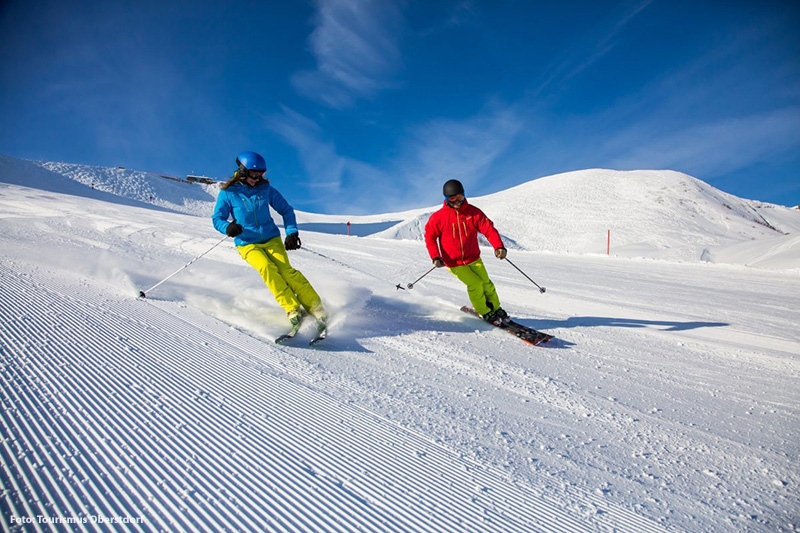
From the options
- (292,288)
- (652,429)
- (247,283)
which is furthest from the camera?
(247,283)

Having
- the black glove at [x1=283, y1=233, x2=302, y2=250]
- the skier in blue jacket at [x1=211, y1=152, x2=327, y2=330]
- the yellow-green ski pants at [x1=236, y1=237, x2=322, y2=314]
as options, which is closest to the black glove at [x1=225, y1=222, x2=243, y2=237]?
the skier in blue jacket at [x1=211, y1=152, x2=327, y2=330]

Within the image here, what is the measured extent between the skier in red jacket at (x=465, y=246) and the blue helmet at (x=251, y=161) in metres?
2.10

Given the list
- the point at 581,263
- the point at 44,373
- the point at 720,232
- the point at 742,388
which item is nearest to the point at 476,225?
the point at 742,388

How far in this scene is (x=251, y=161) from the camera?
426 cm

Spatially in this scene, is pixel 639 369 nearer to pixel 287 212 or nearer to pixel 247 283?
pixel 287 212

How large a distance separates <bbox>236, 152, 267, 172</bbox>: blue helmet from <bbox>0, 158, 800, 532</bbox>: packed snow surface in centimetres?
170

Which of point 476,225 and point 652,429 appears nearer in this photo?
point 652,429

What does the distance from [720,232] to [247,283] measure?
38287mm

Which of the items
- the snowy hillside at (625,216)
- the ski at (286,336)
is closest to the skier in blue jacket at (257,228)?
the ski at (286,336)

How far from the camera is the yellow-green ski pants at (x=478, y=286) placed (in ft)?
15.7

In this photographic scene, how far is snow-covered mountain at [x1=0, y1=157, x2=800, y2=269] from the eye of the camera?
26.0 m

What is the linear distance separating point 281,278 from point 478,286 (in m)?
2.37

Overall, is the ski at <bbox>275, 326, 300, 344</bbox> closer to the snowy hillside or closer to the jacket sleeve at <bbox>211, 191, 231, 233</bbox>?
the jacket sleeve at <bbox>211, 191, 231, 233</bbox>

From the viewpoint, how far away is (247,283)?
5707 millimetres
